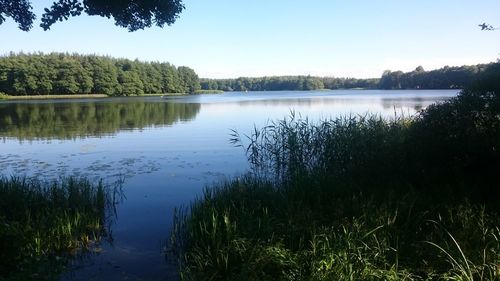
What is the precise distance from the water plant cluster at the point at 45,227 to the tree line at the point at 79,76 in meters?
98.0

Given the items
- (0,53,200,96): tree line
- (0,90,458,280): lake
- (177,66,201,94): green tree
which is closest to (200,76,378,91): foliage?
(177,66,201,94): green tree

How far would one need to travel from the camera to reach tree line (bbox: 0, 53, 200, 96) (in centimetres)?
9638

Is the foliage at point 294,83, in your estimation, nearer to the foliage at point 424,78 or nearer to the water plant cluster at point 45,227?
the foliage at point 424,78

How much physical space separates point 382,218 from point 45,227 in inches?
250

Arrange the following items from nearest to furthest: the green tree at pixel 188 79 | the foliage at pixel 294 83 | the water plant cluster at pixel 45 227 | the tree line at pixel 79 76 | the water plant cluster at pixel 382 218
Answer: the water plant cluster at pixel 382 218 → the water plant cluster at pixel 45 227 → the tree line at pixel 79 76 → the green tree at pixel 188 79 → the foliage at pixel 294 83

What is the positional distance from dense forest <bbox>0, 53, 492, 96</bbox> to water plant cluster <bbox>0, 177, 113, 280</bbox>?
70.3m

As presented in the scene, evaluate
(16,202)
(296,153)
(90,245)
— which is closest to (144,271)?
(90,245)

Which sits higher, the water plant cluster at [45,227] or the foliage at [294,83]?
the foliage at [294,83]

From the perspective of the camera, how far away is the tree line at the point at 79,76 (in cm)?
A: 9638

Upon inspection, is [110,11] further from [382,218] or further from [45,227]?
[382,218]

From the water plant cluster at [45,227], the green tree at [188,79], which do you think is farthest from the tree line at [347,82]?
the water plant cluster at [45,227]

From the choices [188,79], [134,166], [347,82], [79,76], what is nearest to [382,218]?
[134,166]

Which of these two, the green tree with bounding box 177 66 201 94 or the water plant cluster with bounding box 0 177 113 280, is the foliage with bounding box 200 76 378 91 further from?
the water plant cluster with bounding box 0 177 113 280

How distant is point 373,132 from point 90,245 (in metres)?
10.1
